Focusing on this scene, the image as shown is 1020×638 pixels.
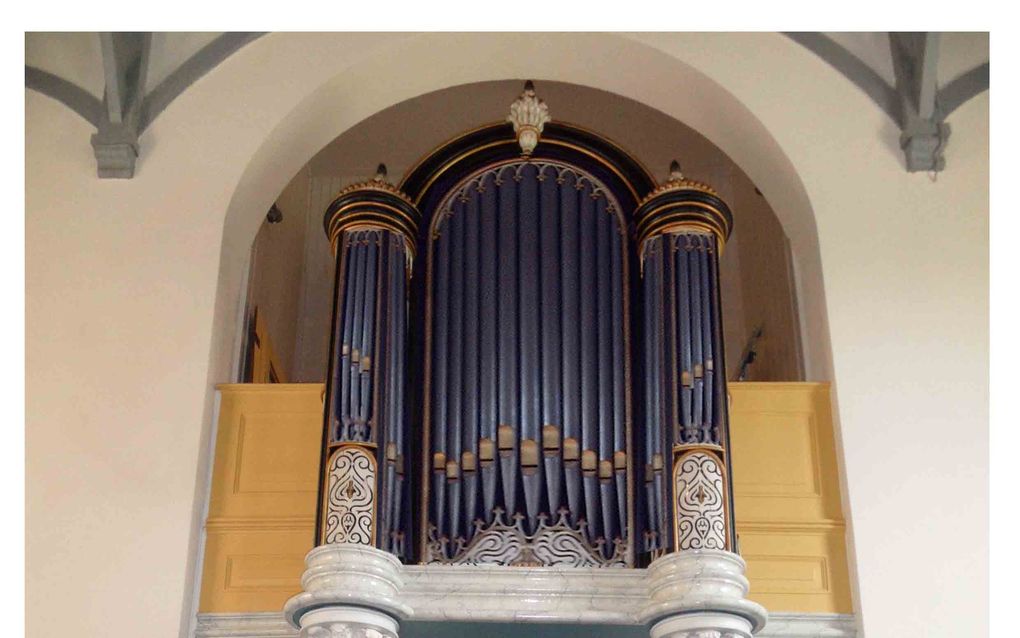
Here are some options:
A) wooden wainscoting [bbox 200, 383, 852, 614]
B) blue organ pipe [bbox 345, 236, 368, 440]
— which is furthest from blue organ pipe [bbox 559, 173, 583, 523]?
blue organ pipe [bbox 345, 236, 368, 440]

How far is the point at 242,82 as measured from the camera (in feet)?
27.6

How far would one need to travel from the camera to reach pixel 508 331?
7340 millimetres

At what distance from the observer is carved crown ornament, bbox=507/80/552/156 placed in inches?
304

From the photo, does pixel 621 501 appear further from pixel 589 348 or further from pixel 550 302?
pixel 550 302

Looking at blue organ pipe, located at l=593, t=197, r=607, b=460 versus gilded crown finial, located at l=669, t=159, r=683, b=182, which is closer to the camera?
blue organ pipe, located at l=593, t=197, r=607, b=460

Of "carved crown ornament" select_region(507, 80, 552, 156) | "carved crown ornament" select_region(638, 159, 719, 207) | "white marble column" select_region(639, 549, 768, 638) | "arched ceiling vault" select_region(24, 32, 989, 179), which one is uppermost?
"arched ceiling vault" select_region(24, 32, 989, 179)

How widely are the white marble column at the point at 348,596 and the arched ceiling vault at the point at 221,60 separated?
2.89 m

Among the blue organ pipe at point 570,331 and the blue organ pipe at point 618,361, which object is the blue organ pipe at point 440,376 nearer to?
the blue organ pipe at point 570,331

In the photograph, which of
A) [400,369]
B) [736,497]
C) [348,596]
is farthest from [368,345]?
[736,497]

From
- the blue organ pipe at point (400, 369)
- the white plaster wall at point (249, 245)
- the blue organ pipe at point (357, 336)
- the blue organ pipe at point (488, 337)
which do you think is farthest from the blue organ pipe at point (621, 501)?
the blue organ pipe at point (357, 336)

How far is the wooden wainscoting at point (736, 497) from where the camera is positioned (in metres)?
7.11

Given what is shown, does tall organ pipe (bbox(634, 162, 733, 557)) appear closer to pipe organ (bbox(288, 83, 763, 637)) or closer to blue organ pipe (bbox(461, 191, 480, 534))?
pipe organ (bbox(288, 83, 763, 637))

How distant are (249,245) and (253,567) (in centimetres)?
208

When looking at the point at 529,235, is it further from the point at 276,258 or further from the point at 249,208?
the point at 276,258
